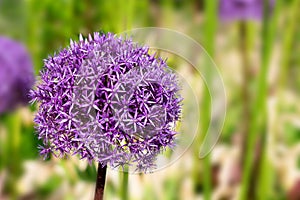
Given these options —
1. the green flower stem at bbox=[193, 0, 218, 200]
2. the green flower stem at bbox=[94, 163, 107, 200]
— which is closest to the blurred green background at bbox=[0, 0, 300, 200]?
the green flower stem at bbox=[193, 0, 218, 200]

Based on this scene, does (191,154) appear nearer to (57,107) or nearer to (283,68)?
(283,68)

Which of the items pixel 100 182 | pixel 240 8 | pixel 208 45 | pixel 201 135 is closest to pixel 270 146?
pixel 201 135

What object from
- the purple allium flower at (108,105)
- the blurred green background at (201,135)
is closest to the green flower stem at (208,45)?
the blurred green background at (201,135)

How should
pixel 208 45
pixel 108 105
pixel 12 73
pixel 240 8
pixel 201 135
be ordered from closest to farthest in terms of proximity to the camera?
pixel 108 105
pixel 208 45
pixel 201 135
pixel 12 73
pixel 240 8

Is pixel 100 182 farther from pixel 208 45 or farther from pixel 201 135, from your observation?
pixel 201 135

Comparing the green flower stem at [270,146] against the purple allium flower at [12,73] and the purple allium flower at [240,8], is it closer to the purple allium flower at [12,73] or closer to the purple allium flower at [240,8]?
the purple allium flower at [240,8]

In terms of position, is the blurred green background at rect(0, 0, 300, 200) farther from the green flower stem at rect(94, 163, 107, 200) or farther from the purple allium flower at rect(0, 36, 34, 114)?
the green flower stem at rect(94, 163, 107, 200)

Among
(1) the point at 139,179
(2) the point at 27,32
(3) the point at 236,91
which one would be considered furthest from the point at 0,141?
(3) the point at 236,91
